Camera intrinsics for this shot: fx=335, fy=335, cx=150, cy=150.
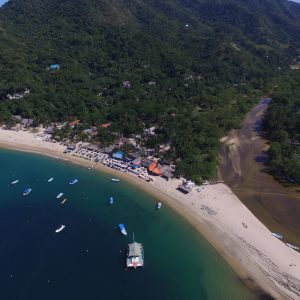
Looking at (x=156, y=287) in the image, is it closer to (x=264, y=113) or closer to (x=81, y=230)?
(x=81, y=230)

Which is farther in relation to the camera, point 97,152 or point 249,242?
point 97,152

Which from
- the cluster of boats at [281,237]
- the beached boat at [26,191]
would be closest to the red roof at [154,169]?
the beached boat at [26,191]

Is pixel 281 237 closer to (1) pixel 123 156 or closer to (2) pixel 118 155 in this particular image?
(1) pixel 123 156

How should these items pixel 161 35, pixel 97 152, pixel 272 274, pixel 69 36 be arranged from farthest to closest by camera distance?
pixel 161 35 → pixel 69 36 → pixel 97 152 → pixel 272 274

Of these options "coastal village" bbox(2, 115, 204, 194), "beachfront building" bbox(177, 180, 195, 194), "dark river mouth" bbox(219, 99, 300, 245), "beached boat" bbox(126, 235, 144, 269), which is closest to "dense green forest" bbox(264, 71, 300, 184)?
"dark river mouth" bbox(219, 99, 300, 245)

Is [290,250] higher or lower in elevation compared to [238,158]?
higher

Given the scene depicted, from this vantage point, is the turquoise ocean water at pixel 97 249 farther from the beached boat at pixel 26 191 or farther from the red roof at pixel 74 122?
the red roof at pixel 74 122

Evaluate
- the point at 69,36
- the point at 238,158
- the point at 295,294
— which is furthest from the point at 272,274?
the point at 69,36

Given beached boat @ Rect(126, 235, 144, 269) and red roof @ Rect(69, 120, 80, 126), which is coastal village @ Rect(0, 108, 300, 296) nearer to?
red roof @ Rect(69, 120, 80, 126)
